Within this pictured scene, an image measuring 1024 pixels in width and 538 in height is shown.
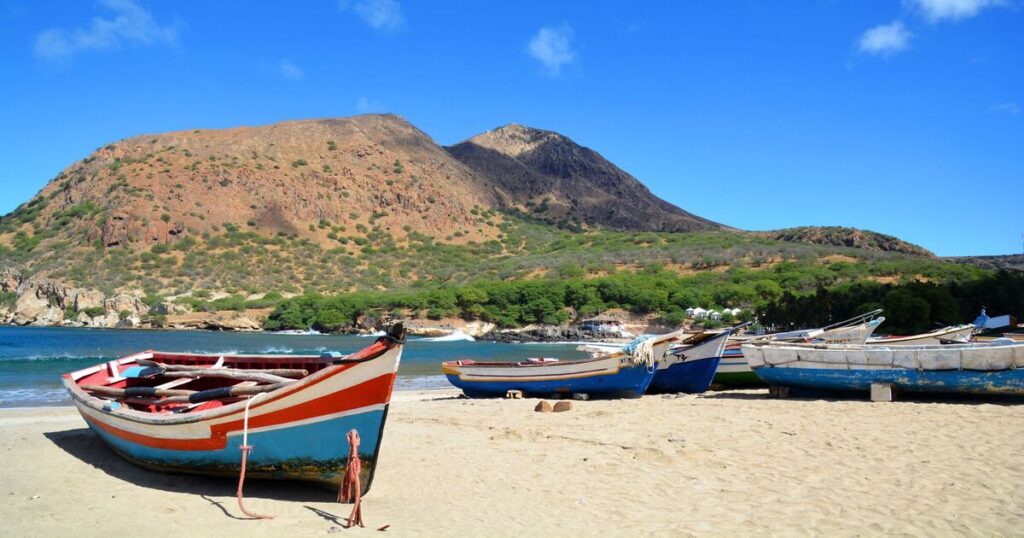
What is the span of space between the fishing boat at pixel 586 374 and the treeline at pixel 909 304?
30.9 metres

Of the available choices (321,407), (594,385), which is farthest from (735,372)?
(321,407)

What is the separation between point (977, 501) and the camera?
6.66 m

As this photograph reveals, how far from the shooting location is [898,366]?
13828 mm

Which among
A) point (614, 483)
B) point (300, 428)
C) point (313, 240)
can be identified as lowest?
point (614, 483)

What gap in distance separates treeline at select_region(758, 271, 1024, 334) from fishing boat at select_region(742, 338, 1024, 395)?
30385 mm

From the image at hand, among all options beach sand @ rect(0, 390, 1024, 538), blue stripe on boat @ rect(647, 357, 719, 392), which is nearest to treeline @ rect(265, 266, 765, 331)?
blue stripe on boat @ rect(647, 357, 719, 392)

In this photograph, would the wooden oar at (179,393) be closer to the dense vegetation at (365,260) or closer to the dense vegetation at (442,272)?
the dense vegetation at (442,272)

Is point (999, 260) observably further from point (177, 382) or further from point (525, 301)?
point (177, 382)

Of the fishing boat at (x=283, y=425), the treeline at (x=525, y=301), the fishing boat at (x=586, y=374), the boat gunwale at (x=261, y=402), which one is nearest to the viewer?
the boat gunwale at (x=261, y=402)

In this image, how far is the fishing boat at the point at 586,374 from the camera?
54.7ft

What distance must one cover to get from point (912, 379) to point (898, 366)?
13.8 inches

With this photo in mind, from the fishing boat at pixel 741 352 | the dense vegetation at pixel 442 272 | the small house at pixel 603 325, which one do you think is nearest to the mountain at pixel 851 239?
the dense vegetation at pixel 442 272

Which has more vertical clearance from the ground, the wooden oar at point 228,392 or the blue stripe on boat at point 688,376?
the wooden oar at point 228,392

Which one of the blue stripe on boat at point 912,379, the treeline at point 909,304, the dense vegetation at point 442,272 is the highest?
the dense vegetation at point 442,272
